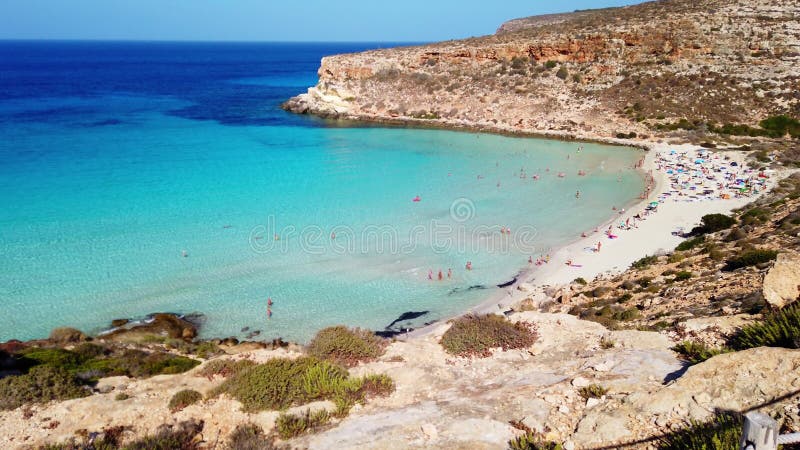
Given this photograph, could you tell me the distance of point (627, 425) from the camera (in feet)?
22.5

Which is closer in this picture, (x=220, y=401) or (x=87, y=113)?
(x=220, y=401)

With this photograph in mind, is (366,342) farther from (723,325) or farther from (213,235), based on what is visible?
(213,235)

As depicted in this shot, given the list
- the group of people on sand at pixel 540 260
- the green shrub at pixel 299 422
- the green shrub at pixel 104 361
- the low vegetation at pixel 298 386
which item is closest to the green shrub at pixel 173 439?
the low vegetation at pixel 298 386

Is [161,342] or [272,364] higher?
[272,364]

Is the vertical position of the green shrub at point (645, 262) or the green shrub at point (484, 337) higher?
the green shrub at point (484, 337)

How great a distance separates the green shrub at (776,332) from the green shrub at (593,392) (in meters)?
2.63

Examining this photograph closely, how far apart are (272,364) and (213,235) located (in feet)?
51.8

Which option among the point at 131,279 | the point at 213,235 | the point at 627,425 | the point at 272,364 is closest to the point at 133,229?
the point at 213,235

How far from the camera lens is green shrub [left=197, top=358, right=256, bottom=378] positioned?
1053 cm

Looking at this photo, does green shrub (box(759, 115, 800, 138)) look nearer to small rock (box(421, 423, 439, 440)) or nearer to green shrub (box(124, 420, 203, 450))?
small rock (box(421, 423, 439, 440))

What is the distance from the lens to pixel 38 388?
31.9 feet

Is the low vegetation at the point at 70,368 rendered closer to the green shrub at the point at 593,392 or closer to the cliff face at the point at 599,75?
the green shrub at the point at 593,392

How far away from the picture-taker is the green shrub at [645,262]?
61.9 feet

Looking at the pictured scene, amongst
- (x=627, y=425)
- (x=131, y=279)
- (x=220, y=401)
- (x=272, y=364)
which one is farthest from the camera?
(x=131, y=279)
